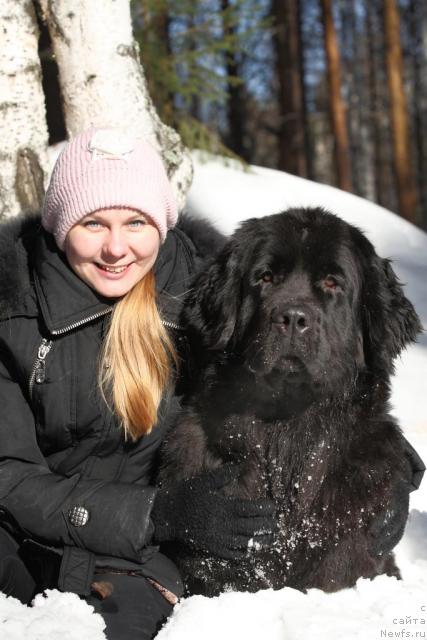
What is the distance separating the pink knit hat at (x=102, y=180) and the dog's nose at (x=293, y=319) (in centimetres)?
62

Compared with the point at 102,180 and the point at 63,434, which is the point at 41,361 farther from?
the point at 102,180

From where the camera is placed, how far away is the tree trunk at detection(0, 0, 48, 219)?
4.04 metres

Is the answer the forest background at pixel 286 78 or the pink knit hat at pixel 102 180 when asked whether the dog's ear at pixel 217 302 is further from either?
the forest background at pixel 286 78

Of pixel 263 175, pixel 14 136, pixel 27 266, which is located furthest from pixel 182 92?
pixel 27 266

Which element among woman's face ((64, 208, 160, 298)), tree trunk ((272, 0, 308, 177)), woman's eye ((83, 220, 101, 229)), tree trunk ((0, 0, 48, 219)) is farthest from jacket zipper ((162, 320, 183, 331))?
tree trunk ((272, 0, 308, 177))

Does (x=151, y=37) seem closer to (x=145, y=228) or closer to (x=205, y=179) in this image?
(x=205, y=179)

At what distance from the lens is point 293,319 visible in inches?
100

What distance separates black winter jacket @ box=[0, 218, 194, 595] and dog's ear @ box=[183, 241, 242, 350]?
0.45 ft

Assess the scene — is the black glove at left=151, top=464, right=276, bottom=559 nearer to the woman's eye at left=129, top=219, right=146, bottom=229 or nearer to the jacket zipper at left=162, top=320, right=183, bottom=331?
the jacket zipper at left=162, top=320, right=183, bottom=331

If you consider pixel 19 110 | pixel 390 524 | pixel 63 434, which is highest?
pixel 19 110

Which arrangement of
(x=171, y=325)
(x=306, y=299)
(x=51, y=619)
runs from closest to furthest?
(x=51, y=619) < (x=306, y=299) < (x=171, y=325)

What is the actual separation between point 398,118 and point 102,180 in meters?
14.5

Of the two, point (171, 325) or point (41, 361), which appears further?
point (171, 325)

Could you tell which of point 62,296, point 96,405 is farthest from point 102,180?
point 96,405
